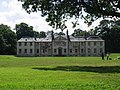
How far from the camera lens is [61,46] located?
120 meters

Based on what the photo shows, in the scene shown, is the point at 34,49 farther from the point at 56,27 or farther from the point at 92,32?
the point at 56,27

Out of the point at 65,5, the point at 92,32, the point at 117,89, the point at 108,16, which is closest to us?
the point at 117,89

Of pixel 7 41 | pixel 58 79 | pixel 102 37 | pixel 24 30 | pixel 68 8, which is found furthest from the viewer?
pixel 24 30

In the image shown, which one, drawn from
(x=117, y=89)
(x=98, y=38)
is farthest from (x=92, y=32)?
(x=117, y=89)

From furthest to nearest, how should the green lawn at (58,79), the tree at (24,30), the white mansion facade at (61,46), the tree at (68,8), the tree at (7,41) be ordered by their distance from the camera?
the tree at (24,30), the white mansion facade at (61,46), the tree at (7,41), the tree at (68,8), the green lawn at (58,79)

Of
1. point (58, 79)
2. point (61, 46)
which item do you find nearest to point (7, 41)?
point (61, 46)

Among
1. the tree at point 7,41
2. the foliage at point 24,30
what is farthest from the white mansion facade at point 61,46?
the foliage at point 24,30

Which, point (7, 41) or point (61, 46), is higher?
point (7, 41)

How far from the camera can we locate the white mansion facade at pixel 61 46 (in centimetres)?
11981

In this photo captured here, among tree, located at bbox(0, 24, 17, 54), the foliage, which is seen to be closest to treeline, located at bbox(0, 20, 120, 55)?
tree, located at bbox(0, 24, 17, 54)

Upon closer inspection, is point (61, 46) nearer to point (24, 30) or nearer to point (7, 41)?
point (7, 41)

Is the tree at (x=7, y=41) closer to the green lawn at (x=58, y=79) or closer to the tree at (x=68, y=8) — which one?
the tree at (x=68, y=8)

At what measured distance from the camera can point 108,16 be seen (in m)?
36.0

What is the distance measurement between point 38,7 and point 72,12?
3.81m
